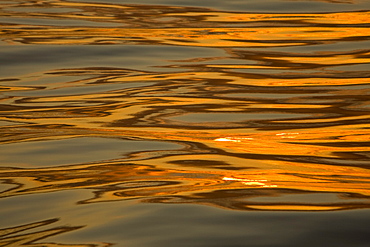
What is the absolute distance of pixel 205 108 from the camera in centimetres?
228

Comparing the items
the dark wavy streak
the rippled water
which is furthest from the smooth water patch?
the dark wavy streak

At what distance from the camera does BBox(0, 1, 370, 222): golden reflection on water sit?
58.3 inches

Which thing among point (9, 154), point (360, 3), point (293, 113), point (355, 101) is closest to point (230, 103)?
point (293, 113)

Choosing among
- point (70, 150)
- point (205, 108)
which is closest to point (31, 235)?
point (70, 150)

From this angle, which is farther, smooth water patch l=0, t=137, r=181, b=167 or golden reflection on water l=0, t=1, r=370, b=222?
smooth water patch l=0, t=137, r=181, b=167

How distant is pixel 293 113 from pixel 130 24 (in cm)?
142

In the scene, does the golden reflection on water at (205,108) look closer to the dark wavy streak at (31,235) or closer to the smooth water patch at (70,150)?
the smooth water patch at (70,150)

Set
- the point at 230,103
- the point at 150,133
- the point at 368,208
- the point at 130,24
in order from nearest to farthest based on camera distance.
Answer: the point at 368,208 < the point at 150,133 < the point at 230,103 < the point at 130,24

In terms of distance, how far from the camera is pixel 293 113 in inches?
86.7

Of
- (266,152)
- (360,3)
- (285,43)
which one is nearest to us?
(266,152)

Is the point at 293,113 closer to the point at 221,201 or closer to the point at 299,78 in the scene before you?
the point at 299,78

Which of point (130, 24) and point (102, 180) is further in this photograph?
point (130, 24)

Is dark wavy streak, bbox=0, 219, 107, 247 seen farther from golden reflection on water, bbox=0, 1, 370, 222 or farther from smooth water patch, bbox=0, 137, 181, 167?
smooth water patch, bbox=0, 137, 181, 167

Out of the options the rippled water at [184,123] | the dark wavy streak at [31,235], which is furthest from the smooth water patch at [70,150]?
the dark wavy streak at [31,235]
